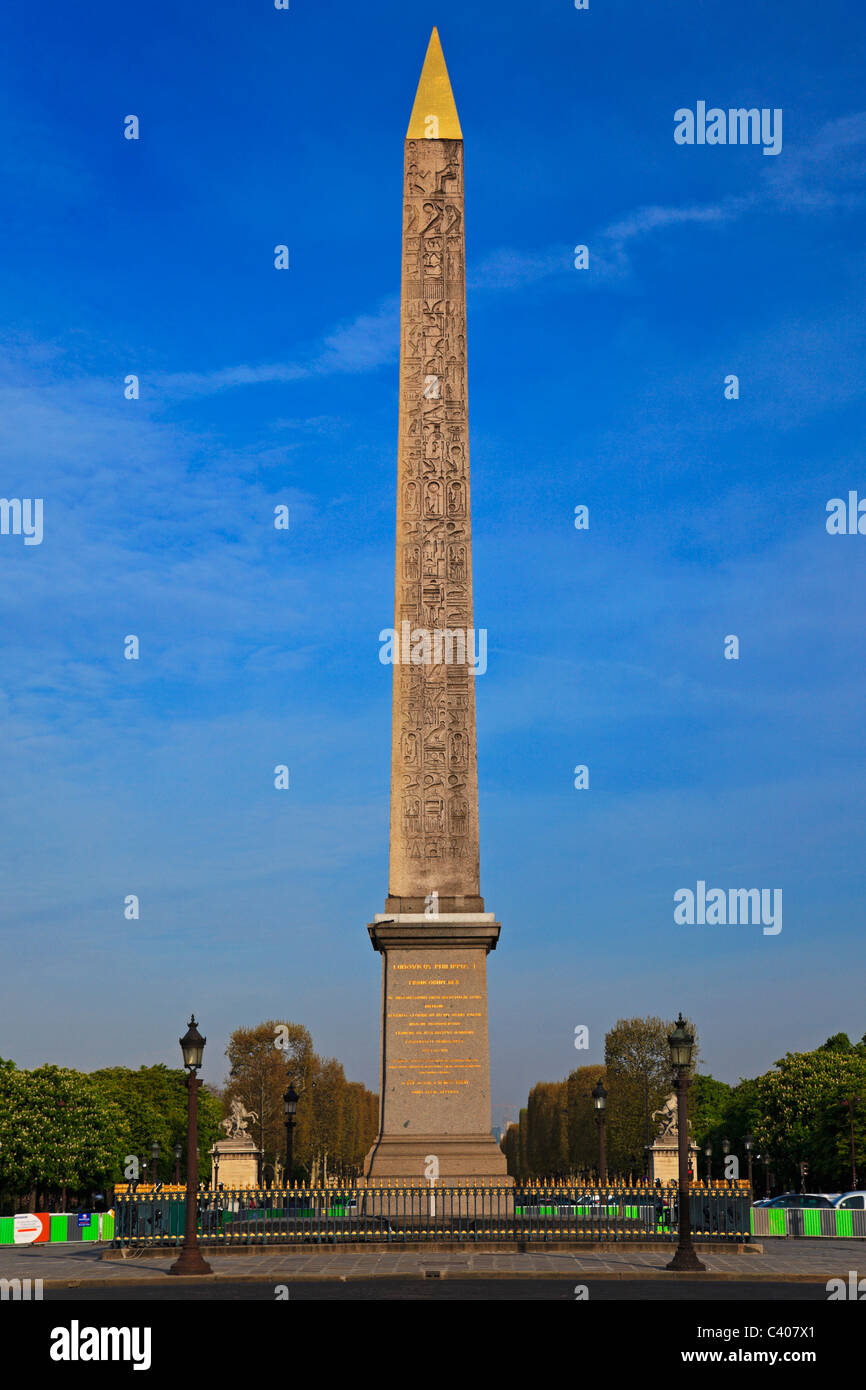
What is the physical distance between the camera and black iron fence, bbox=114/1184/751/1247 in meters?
23.7

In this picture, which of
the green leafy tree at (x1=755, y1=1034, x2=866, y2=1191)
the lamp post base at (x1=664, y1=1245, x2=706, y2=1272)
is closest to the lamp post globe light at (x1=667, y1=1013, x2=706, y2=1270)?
the lamp post base at (x1=664, y1=1245, x2=706, y2=1272)

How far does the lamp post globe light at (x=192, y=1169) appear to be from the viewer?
20.2 meters

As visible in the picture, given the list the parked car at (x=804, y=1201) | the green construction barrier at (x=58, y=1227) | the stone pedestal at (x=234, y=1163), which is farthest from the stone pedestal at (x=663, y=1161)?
the green construction barrier at (x=58, y=1227)

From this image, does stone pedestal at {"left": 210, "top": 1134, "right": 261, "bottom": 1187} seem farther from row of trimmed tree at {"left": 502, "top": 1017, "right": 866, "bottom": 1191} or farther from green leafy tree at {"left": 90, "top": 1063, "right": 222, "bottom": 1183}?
green leafy tree at {"left": 90, "top": 1063, "right": 222, "bottom": 1183}

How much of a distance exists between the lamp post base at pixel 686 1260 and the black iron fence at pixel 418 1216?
3027 millimetres

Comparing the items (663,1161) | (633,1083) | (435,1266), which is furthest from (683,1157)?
(633,1083)

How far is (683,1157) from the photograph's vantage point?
71.1 feet

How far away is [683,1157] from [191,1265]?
723 centimetres

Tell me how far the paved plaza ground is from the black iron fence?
0.38m

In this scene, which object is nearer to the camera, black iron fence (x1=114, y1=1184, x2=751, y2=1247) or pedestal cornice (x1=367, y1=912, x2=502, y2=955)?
black iron fence (x1=114, y1=1184, x2=751, y2=1247)
